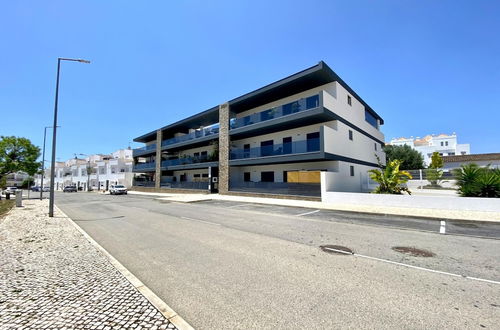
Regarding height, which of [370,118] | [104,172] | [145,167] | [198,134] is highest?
[370,118]

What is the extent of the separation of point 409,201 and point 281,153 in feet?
34.3

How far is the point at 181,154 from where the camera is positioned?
3834 cm

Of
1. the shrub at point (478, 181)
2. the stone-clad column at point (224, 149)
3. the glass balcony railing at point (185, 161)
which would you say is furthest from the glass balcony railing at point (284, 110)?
the shrub at point (478, 181)

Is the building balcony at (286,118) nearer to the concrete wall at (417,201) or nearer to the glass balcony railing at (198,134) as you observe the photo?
the glass balcony railing at (198,134)

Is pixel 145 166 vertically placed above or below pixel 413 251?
above

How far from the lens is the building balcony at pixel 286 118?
18.4 m

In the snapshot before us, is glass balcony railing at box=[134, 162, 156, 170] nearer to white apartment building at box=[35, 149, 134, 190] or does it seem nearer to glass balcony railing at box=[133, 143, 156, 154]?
glass balcony railing at box=[133, 143, 156, 154]

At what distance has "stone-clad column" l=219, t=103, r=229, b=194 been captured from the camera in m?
26.2

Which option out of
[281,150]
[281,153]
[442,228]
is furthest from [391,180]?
[281,150]

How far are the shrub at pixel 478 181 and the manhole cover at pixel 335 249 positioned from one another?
12.6m

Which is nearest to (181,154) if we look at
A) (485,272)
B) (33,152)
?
(33,152)

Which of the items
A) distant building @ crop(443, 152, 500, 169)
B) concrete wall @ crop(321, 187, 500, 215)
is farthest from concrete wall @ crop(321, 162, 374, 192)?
distant building @ crop(443, 152, 500, 169)

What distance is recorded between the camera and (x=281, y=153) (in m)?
21.1

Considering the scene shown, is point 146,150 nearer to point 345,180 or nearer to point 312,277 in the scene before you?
point 345,180
